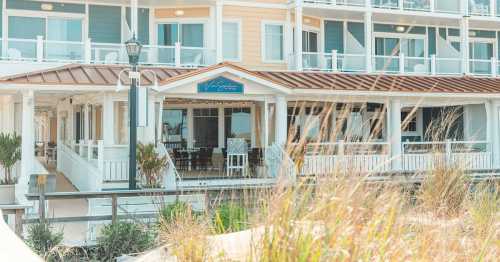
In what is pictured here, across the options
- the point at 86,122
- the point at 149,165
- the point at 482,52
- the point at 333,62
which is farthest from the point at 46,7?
the point at 482,52

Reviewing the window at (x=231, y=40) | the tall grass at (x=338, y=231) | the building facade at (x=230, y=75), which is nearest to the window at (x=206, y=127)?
the building facade at (x=230, y=75)

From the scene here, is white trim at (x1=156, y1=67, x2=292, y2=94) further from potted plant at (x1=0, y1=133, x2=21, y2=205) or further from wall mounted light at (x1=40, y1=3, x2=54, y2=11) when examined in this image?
wall mounted light at (x1=40, y1=3, x2=54, y2=11)

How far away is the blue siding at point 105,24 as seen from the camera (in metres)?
20.6

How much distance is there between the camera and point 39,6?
65.8 feet

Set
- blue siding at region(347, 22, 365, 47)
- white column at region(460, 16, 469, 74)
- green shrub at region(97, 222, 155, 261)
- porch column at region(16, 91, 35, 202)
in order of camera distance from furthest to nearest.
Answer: blue siding at region(347, 22, 365, 47) < white column at region(460, 16, 469, 74) < porch column at region(16, 91, 35, 202) < green shrub at region(97, 222, 155, 261)

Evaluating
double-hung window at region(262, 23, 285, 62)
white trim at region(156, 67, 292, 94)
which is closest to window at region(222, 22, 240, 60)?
double-hung window at region(262, 23, 285, 62)

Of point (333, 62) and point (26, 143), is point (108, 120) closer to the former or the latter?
point (26, 143)

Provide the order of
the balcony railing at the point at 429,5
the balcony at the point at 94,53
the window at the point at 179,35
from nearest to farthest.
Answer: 1. the balcony at the point at 94,53
2. the window at the point at 179,35
3. the balcony railing at the point at 429,5

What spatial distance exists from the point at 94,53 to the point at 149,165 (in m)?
5.52

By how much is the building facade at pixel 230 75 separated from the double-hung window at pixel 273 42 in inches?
1.6

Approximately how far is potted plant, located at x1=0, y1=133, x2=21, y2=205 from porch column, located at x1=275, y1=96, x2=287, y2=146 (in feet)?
24.7

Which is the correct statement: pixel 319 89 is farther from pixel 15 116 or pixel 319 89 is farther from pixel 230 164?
pixel 15 116

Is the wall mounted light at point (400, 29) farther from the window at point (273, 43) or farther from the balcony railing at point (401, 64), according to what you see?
the window at point (273, 43)

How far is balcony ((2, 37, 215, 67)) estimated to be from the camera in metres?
18.5
